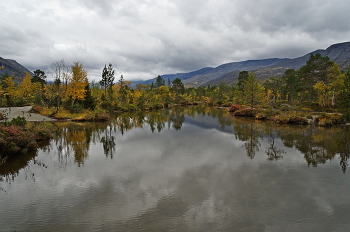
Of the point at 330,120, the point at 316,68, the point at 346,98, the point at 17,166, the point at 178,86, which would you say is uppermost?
the point at 178,86

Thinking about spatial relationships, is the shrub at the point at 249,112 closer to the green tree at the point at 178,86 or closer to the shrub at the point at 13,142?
the shrub at the point at 13,142

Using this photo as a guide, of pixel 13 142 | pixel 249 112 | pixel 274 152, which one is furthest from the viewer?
pixel 249 112

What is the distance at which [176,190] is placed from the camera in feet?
26.8

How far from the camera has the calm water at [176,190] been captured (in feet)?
20.1

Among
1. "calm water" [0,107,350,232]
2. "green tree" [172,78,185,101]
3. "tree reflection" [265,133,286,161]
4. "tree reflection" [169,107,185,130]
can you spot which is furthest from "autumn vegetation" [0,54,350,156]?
"green tree" [172,78,185,101]

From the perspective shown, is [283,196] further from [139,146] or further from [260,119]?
[260,119]

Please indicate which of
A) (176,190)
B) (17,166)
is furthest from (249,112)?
(17,166)

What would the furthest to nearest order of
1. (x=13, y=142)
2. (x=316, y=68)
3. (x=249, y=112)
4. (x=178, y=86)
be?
(x=178, y=86)
(x=316, y=68)
(x=249, y=112)
(x=13, y=142)

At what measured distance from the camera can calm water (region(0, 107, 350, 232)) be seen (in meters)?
6.12

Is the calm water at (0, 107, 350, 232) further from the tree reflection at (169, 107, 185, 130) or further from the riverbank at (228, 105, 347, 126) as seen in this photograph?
the riverbank at (228, 105, 347, 126)

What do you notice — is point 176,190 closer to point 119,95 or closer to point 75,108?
point 75,108

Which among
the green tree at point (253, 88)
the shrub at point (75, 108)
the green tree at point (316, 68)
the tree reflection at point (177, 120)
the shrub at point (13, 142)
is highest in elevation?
the green tree at point (316, 68)

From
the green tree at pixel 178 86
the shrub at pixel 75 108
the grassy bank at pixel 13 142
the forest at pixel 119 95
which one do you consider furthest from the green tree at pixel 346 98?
the green tree at pixel 178 86

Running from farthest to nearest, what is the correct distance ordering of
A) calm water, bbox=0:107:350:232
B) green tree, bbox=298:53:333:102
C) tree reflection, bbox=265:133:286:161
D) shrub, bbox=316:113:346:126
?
1. green tree, bbox=298:53:333:102
2. shrub, bbox=316:113:346:126
3. tree reflection, bbox=265:133:286:161
4. calm water, bbox=0:107:350:232
